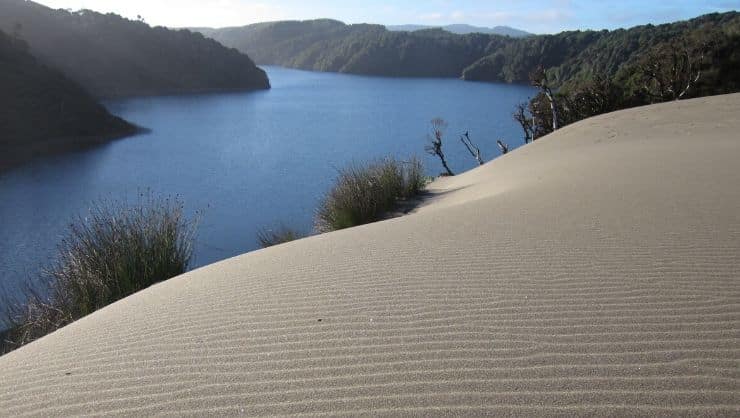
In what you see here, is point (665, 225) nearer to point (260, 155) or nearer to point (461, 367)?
point (461, 367)

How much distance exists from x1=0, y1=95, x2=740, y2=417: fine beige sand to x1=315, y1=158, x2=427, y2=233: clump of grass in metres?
4.62

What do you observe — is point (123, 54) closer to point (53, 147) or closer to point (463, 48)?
point (53, 147)

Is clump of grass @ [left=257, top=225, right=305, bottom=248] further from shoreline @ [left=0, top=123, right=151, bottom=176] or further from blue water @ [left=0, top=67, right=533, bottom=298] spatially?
shoreline @ [left=0, top=123, right=151, bottom=176]

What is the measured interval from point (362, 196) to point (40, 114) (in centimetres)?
2941

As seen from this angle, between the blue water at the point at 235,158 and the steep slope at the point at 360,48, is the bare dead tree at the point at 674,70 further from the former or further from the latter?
the steep slope at the point at 360,48

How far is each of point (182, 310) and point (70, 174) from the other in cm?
2551

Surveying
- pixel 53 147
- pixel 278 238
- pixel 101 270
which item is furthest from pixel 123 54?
pixel 101 270

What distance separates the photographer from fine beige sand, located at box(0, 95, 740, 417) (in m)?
1.97

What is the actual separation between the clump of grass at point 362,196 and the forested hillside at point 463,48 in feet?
50.3

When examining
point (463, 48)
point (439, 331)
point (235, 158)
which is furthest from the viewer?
point (463, 48)

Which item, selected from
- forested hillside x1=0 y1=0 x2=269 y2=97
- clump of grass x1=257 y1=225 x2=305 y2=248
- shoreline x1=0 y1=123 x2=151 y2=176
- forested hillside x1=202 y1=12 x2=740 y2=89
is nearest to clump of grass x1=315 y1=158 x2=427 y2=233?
clump of grass x1=257 y1=225 x2=305 y2=248

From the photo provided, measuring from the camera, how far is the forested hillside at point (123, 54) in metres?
55.0

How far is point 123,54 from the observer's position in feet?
204

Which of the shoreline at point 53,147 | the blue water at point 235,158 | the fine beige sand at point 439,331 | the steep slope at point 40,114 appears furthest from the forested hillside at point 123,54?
the fine beige sand at point 439,331
